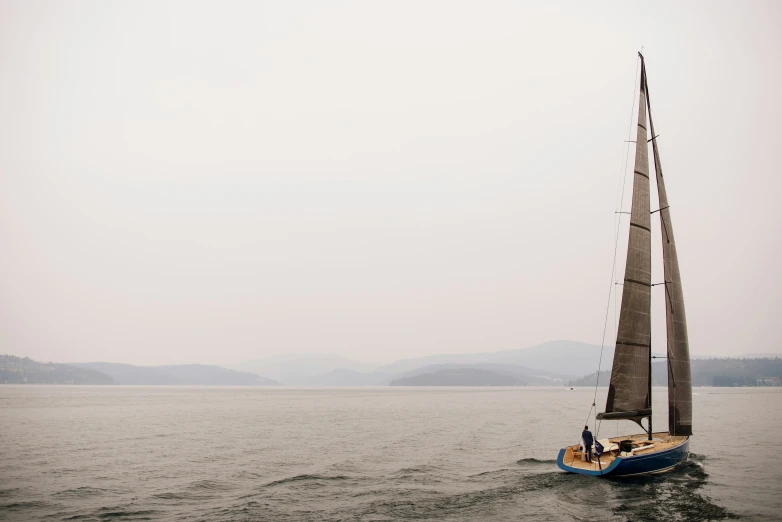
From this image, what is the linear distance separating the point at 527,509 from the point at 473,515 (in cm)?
312

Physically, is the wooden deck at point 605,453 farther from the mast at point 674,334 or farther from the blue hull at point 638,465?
the mast at point 674,334

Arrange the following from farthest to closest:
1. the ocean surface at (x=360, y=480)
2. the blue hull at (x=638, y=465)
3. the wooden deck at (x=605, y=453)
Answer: the wooden deck at (x=605, y=453) → the blue hull at (x=638, y=465) → the ocean surface at (x=360, y=480)

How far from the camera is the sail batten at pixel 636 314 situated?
1357 inches

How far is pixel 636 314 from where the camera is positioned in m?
34.8

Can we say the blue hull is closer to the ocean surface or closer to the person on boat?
the ocean surface

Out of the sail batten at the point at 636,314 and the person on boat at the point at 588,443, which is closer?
the person on boat at the point at 588,443

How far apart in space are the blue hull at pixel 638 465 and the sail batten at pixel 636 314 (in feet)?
9.02

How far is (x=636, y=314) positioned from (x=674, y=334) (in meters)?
4.22

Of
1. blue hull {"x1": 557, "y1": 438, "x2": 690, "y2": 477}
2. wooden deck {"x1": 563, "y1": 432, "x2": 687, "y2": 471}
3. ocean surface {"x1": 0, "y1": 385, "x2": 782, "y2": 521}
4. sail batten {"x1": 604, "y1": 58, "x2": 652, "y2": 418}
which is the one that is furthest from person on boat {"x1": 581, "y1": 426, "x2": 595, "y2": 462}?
sail batten {"x1": 604, "y1": 58, "x2": 652, "y2": 418}

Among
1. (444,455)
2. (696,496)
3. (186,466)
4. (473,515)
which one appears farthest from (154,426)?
(696,496)

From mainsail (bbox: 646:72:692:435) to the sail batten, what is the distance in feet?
8.16

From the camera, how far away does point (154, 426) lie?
78375 millimetres

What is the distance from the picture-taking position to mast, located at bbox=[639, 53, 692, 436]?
3662cm

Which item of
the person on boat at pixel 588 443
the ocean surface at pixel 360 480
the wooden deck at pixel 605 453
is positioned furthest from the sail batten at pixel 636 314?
the ocean surface at pixel 360 480
